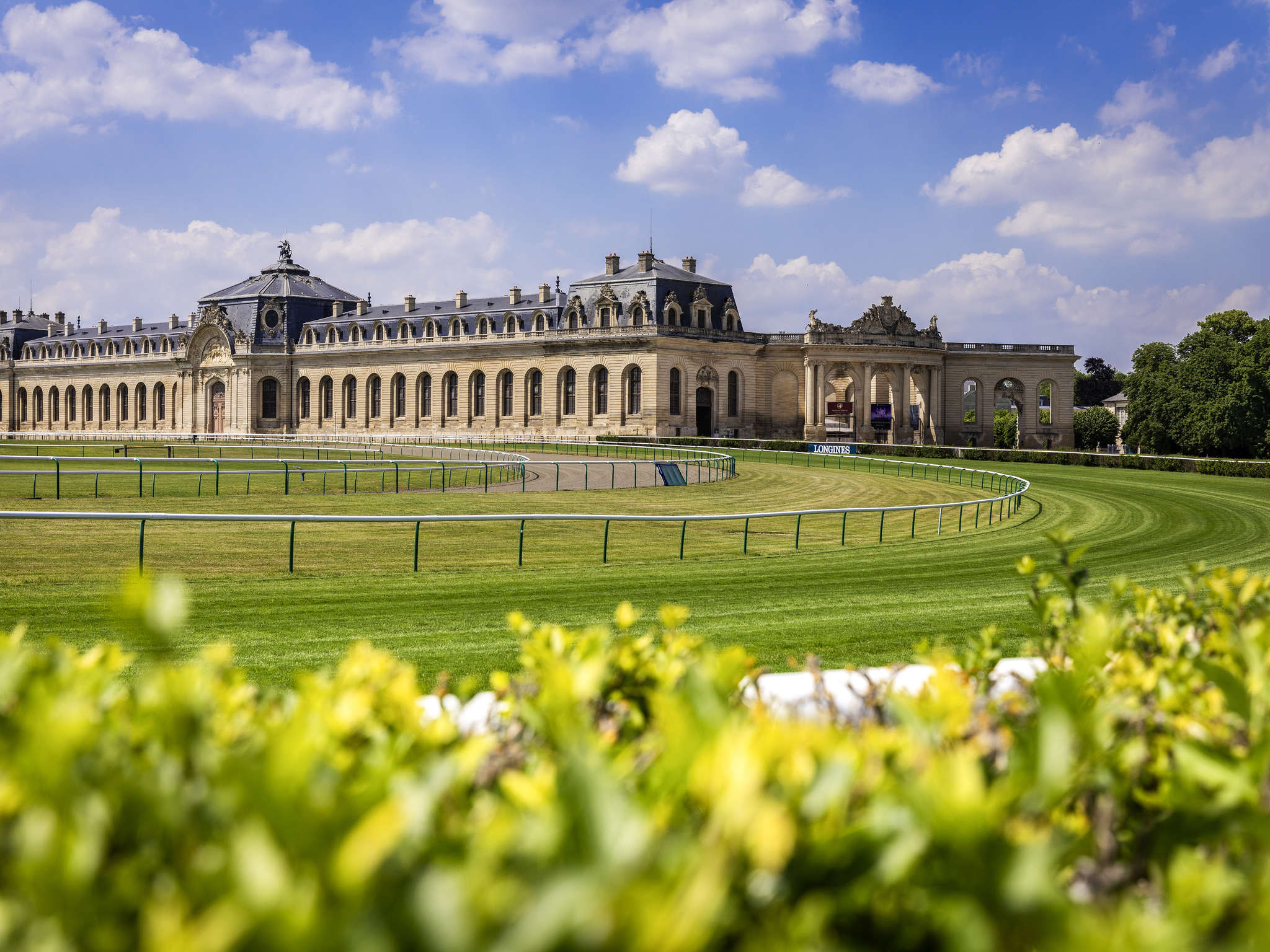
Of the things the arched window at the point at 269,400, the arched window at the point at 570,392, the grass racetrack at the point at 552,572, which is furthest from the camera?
the arched window at the point at 269,400

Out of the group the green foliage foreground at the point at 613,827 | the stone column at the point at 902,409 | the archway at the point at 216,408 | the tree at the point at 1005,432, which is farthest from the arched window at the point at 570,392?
the green foliage foreground at the point at 613,827

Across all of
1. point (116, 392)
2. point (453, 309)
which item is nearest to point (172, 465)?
point (453, 309)

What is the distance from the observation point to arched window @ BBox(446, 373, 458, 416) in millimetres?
81250

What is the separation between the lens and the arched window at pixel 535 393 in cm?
7631

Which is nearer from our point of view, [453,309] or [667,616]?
[667,616]

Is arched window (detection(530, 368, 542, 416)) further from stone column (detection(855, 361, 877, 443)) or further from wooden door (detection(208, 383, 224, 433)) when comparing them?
wooden door (detection(208, 383, 224, 433))

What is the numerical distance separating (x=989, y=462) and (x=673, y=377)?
25518mm

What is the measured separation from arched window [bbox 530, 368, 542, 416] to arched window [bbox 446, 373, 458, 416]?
802cm

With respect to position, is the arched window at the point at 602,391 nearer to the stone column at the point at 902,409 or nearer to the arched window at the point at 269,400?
the stone column at the point at 902,409

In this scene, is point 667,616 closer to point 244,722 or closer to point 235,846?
point 244,722

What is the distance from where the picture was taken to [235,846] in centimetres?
110

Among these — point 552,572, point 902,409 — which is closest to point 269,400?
point 902,409

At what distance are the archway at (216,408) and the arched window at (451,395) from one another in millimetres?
24115

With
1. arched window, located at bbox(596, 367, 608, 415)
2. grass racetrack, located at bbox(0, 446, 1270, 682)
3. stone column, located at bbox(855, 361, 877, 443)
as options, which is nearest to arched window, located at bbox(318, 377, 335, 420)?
arched window, located at bbox(596, 367, 608, 415)
